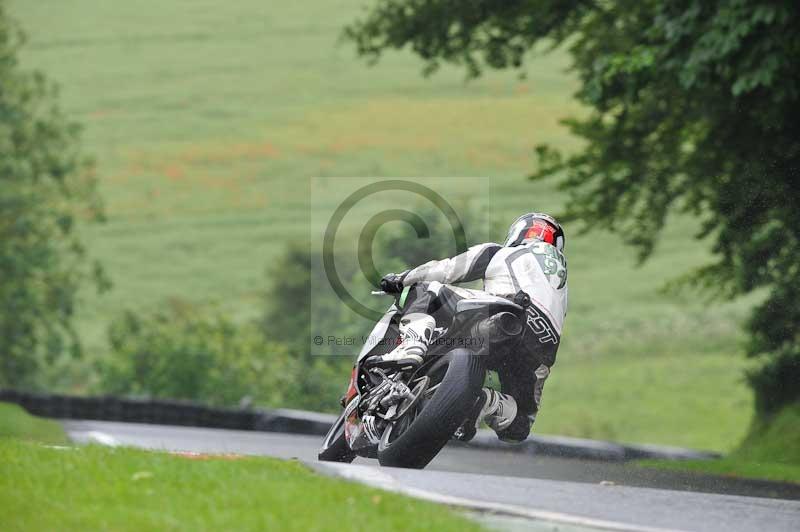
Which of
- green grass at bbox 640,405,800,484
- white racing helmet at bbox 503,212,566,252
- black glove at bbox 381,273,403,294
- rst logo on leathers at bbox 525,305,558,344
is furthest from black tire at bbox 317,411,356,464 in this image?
green grass at bbox 640,405,800,484

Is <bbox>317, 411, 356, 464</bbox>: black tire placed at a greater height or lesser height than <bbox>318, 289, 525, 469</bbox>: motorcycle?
lesser

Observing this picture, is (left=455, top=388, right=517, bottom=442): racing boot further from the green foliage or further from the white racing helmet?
the green foliage

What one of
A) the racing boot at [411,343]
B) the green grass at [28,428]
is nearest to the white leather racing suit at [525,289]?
the racing boot at [411,343]

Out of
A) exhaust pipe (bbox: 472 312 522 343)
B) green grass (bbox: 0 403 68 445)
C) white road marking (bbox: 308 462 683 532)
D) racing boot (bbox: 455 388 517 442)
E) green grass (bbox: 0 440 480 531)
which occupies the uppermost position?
exhaust pipe (bbox: 472 312 522 343)

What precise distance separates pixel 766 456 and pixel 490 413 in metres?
8.18

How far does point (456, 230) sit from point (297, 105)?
172 ft

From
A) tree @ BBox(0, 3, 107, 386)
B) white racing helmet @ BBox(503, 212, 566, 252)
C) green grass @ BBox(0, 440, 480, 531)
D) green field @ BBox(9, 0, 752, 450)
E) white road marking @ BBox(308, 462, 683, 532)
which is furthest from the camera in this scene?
green field @ BBox(9, 0, 752, 450)

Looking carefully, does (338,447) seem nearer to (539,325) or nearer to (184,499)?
(539,325)

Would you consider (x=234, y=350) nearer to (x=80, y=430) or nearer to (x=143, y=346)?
(x=143, y=346)

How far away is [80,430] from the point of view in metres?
17.4

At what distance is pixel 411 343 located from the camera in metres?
8.69

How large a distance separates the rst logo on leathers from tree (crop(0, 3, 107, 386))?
93.7 feet

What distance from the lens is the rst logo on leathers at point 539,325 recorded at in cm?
877

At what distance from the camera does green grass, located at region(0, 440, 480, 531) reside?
5.88 meters
